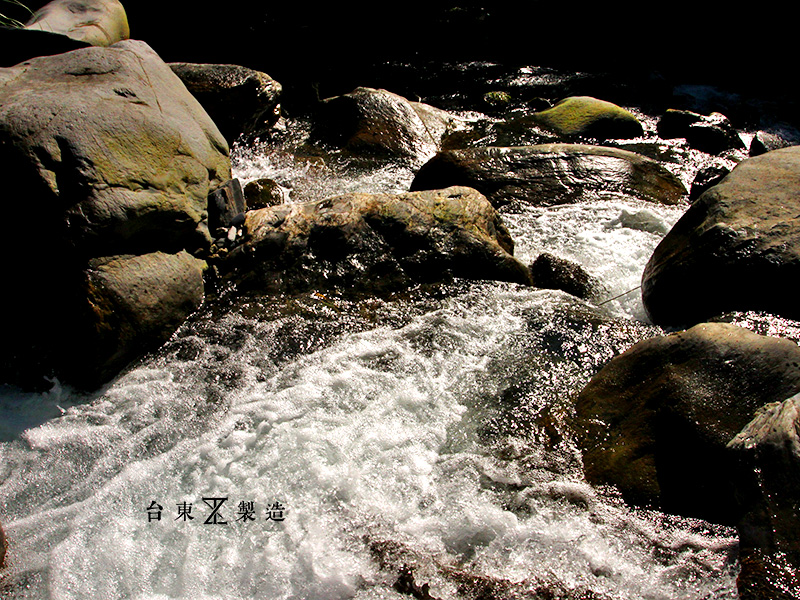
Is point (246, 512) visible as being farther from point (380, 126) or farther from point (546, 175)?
point (380, 126)

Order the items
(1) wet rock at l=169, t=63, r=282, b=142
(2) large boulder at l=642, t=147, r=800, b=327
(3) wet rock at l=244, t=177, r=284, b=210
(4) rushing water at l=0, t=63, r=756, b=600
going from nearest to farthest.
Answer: (4) rushing water at l=0, t=63, r=756, b=600 < (2) large boulder at l=642, t=147, r=800, b=327 < (3) wet rock at l=244, t=177, r=284, b=210 < (1) wet rock at l=169, t=63, r=282, b=142

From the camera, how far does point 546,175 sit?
7.18 m

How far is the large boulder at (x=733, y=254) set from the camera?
14.3 feet

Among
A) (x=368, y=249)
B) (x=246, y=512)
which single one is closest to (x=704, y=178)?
(x=368, y=249)

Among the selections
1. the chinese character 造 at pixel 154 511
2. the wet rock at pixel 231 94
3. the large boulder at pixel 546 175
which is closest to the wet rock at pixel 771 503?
the chinese character 造 at pixel 154 511

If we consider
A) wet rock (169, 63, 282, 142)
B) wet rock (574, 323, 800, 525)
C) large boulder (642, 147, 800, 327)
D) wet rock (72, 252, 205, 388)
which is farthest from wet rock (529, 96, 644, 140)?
wet rock (72, 252, 205, 388)

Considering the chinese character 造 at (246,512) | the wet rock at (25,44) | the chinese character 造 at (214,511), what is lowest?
the chinese character 造 at (214,511)

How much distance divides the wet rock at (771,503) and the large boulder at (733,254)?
79.5 inches

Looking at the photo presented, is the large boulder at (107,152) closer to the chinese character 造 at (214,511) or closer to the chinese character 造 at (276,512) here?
the chinese character 造 at (214,511)

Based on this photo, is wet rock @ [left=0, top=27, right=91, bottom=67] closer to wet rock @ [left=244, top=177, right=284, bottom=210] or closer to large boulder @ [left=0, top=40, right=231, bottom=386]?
large boulder @ [left=0, top=40, right=231, bottom=386]

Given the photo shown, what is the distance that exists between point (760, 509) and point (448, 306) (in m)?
2.83

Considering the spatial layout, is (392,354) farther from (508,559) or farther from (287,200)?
(287,200)

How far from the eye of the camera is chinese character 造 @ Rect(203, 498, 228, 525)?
3266 mm

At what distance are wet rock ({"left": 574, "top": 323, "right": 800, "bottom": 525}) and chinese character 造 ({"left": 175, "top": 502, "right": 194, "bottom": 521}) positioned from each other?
2454mm
